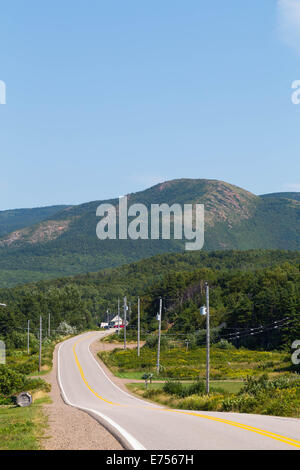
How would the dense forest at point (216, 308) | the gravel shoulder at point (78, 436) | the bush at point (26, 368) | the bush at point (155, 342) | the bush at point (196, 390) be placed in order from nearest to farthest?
1. the gravel shoulder at point (78, 436)
2. the bush at point (196, 390)
3. the bush at point (26, 368)
4. the dense forest at point (216, 308)
5. the bush at point (155, 342)

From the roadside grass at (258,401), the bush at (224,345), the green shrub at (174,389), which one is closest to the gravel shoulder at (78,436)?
the roadside grass at (258,401)

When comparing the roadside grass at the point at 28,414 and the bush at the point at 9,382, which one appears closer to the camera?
the roadside grass at the point at 28,414

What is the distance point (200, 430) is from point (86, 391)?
1654 inches

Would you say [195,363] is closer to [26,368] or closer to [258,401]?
[26,368]

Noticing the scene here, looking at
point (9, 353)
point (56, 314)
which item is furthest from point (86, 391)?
point (56, 314)

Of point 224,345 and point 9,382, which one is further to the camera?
point 224,345

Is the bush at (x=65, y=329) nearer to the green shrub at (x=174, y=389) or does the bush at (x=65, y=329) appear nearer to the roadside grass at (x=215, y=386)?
the roadside grass at (x=215, y=386)

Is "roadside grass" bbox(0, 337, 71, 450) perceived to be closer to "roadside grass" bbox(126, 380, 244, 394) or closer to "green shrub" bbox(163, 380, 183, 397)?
"roadside grass" bbox(126, 380, 244, 394)

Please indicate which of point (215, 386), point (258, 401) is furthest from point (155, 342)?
point (258, 401)

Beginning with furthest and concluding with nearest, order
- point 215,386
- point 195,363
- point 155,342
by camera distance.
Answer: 1. point 155,342
2. point 195,363
3. point 215,386

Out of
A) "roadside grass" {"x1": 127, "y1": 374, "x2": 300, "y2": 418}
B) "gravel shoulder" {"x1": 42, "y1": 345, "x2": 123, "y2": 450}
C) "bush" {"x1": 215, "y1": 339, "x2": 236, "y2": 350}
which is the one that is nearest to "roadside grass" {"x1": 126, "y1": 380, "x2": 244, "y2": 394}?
"roadside grass" {"x1": 127, "y1": 374, "x2": 300, "y2": 418}
